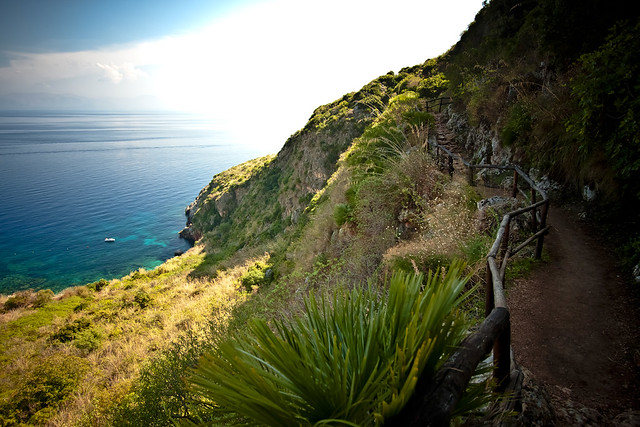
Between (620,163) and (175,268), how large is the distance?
28.3 meters

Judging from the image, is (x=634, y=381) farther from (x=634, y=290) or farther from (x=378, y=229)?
(x=378, y=229)

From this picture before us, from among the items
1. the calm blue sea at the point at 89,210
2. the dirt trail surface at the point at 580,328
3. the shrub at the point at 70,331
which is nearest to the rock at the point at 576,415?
the dirt trail surface at the point at 580,328

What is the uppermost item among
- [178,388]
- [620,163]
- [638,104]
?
[638,104]

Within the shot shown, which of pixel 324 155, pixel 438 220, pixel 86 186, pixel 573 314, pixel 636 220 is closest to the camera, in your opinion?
pixel 573 314

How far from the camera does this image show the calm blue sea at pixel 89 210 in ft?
114

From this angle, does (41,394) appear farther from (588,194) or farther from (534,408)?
(588,194)

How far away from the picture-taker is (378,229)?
7879 millimetres

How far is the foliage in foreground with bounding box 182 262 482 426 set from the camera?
104cm

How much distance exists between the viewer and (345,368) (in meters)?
1.09

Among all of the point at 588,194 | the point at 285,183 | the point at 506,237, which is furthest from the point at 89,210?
the point at 588,194

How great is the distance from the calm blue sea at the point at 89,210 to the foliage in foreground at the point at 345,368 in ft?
125

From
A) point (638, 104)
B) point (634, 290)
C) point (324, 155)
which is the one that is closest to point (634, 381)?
point (634, 290)

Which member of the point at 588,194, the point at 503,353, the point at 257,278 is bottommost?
the point at 257,278

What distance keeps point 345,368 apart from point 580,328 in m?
3.62
